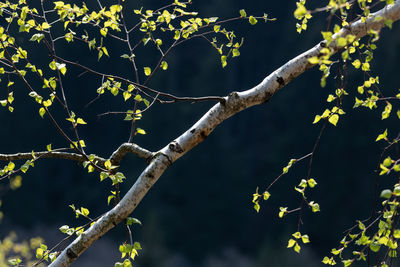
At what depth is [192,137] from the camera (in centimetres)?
279

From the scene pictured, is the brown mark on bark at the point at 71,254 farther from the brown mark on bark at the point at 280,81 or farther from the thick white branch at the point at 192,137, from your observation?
the brown mark on bark at the point at 280,81

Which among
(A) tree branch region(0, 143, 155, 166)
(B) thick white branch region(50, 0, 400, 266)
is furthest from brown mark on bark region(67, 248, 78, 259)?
(A) tree branch region(0, 143, 155, 166)

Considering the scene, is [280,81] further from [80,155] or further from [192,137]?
[80,155]

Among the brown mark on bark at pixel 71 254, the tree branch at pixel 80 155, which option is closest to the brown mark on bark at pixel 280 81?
the tree branch at pixel 80 155

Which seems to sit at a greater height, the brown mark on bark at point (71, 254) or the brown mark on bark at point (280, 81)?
the brown mark on bark at point (280, 81)

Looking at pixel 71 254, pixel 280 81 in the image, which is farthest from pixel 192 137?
pixel 71 254

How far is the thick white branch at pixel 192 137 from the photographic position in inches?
105

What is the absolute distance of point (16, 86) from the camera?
2508 cm

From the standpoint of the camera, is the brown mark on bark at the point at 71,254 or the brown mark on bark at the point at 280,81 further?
the brown mark on bark at the point at 280,81

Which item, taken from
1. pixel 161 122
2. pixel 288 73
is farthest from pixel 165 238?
pixel 288 73

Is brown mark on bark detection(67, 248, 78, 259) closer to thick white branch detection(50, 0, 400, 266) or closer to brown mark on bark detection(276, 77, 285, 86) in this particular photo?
thick white branch detection(50, 0, 400, 266)

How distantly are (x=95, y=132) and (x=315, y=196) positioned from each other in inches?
443

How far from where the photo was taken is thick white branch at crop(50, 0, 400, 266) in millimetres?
2678

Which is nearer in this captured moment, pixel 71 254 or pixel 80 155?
pixel 71 254
